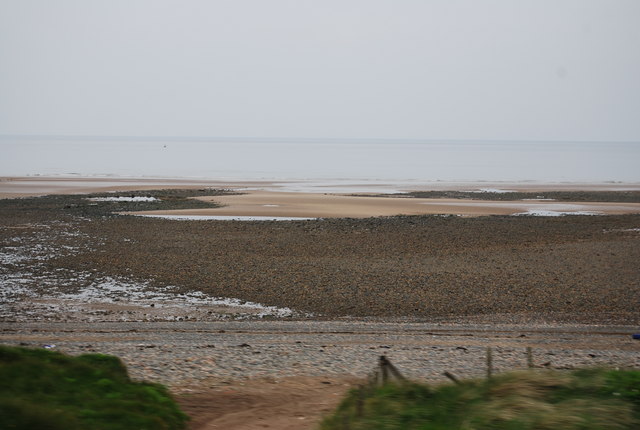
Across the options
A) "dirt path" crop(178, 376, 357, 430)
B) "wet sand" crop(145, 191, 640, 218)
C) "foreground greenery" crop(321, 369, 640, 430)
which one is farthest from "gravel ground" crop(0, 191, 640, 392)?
"wet sand" crop(145, 191, 640, 218)

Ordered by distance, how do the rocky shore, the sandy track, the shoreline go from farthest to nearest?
the shoreline
the rocky shore
the sandy track

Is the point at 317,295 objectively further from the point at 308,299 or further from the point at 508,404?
the point at 508,404

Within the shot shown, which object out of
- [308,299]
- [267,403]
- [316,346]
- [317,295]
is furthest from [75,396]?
[317,295]

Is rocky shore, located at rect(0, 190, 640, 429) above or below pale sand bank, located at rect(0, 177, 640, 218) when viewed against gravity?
below

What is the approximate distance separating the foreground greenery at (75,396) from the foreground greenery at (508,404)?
2.34 m

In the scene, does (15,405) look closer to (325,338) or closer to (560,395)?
(560,395)

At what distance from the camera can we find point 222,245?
28516 millimetres

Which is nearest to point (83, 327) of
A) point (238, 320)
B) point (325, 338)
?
point (238, 320)

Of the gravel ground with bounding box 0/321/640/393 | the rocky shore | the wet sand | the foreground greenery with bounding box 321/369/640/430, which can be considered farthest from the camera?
the wet sand

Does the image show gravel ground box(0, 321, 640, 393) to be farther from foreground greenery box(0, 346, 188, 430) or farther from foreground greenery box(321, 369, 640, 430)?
foreground greenery box(321, 369, 640, 430)

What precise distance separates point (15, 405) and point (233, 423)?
10.4ft

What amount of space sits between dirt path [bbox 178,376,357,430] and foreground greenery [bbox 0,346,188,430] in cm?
52

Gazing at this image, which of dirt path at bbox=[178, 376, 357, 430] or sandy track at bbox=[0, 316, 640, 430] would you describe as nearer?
dirt path at bbox=[178, 376, 357, 430]

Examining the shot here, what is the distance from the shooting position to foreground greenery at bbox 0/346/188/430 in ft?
22.5
